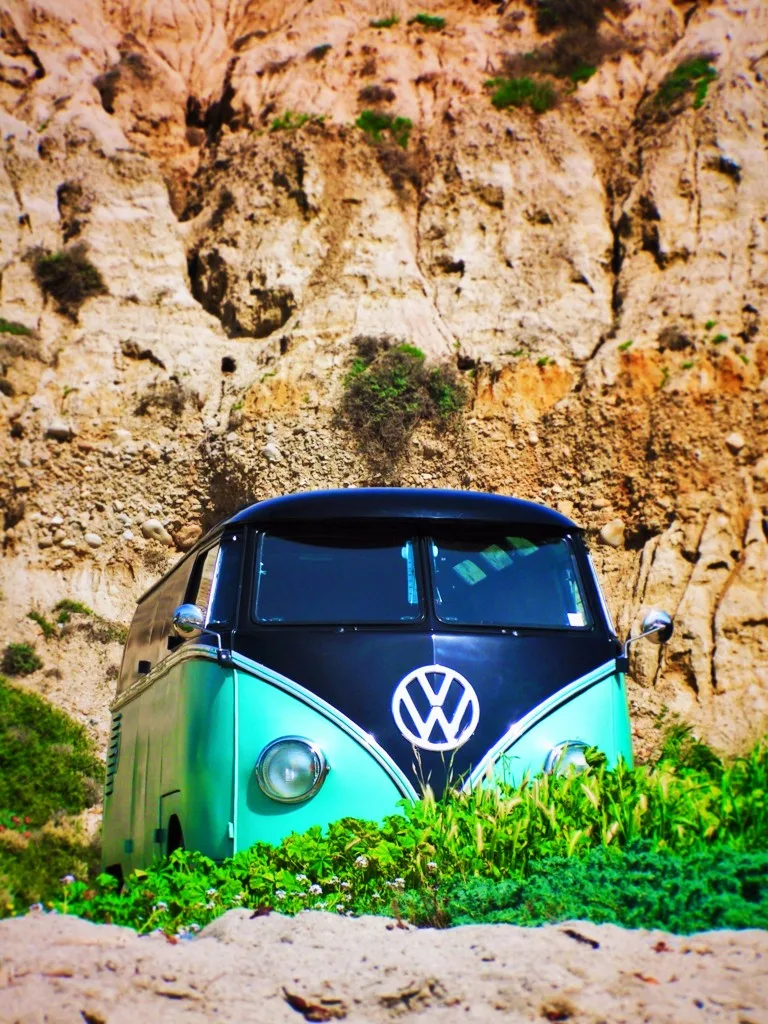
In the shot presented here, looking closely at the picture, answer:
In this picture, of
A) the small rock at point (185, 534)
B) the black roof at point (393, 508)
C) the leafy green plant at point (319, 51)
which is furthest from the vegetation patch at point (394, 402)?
the black roof at point (393, 508)

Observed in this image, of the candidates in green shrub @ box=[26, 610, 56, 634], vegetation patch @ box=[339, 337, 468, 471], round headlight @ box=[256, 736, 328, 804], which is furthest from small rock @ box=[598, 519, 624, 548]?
round headlight @ box=[256, 736, 328, 804]

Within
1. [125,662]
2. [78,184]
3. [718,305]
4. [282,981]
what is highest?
[78,184]

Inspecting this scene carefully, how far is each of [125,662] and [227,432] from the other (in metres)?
10.1

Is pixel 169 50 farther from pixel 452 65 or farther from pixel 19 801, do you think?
pixel 19 801

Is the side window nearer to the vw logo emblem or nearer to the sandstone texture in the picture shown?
the vw logo emblem

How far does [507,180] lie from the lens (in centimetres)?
2320

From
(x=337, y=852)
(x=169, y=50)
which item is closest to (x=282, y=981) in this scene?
(x=337, y=852)

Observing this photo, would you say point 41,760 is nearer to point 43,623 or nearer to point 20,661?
point 20,661

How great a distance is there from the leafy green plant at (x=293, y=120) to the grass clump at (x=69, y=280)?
5208mm

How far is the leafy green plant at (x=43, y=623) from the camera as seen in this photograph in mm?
19273

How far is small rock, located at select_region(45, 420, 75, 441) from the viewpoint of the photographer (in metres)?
21.0

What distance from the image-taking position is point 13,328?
2331cm

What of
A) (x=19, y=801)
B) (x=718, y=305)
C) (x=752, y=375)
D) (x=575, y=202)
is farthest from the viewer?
(x=575, y=202)

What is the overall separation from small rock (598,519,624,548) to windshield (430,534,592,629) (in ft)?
35.2
